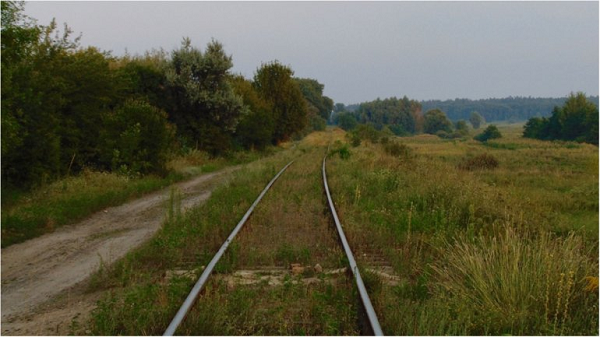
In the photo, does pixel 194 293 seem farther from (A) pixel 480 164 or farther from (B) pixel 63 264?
(A) pixel 480 164

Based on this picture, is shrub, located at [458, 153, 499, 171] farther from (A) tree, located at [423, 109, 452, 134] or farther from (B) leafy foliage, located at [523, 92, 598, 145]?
(A) tree, located at [423, 109, 452, 134]

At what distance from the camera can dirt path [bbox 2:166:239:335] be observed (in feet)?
16.2

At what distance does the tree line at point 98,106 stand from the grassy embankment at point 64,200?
2.15 feet

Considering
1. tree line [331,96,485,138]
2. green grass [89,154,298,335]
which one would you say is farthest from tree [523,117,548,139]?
green grass [89,154,298,335]

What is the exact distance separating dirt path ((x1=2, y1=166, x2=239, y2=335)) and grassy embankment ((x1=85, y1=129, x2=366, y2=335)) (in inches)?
16.2

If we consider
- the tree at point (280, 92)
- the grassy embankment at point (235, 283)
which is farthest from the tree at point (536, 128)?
the grassy embankment at point (235, 283)

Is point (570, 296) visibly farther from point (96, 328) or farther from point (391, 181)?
point (391, 181)

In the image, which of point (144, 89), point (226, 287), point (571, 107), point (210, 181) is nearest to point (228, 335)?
point (226, 287)

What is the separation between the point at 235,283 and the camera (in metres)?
5.35

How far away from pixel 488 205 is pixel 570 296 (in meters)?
4.31

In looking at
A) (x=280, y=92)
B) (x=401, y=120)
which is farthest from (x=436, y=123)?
(x=280, y=92)

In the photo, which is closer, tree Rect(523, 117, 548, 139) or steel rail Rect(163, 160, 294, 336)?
steel rail Rect(163, 160, 294, 336)

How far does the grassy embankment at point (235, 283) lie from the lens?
4242mm

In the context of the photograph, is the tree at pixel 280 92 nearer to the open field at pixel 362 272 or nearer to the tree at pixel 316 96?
the open field at pixel 362 272
